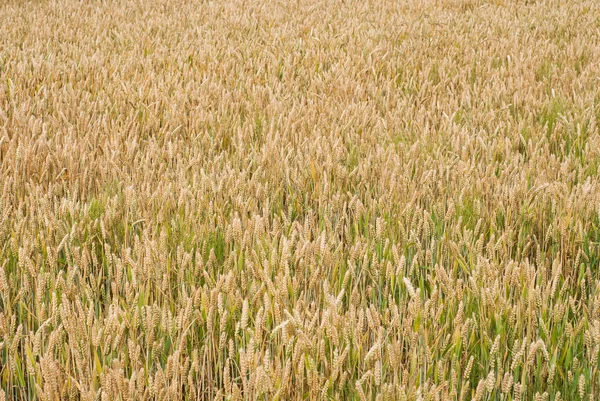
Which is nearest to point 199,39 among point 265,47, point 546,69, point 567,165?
point 265,47

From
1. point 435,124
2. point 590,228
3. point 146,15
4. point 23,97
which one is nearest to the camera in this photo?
point 590,228

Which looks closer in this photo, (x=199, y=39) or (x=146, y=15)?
(x=199, y=39)

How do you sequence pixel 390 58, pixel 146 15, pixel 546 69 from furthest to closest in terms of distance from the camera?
pixel 146 15
pixel 390 58
pixel 546 69

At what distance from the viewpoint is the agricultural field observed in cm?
131

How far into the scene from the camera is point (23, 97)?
11.6 ft

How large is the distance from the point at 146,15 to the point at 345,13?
1.85 metres

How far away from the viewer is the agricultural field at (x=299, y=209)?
1311 mm

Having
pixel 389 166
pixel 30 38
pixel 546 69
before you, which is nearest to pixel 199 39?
pixel 30 38

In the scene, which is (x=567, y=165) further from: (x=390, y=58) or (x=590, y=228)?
(x=390, y=58)

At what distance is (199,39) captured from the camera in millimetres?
5219

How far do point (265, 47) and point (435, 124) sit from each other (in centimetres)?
201

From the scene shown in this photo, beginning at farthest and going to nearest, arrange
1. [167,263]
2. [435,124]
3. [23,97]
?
[23,97]
[435,124]
[167,263]

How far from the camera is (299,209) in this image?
2.24m

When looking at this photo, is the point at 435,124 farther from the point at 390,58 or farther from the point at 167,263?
the point at 167,263
